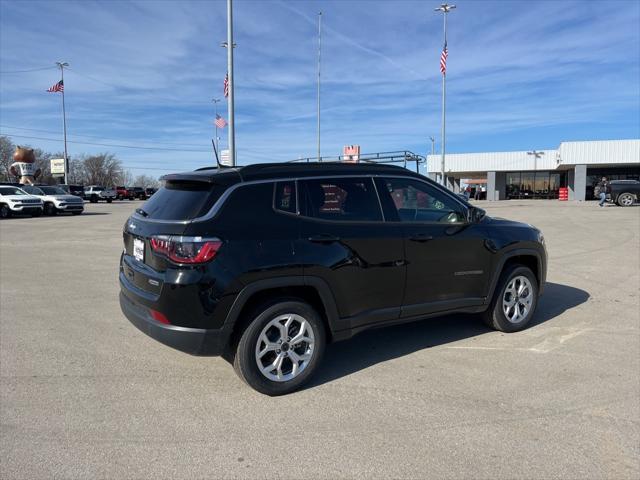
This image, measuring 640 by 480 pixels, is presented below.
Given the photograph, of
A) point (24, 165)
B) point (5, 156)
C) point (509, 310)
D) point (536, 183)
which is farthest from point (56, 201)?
point (5, 156)

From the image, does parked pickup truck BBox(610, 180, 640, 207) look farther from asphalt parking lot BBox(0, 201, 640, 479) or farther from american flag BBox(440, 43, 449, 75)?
asphalt parking lot BBox(0, 201, 640, 479)

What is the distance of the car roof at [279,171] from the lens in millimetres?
4016

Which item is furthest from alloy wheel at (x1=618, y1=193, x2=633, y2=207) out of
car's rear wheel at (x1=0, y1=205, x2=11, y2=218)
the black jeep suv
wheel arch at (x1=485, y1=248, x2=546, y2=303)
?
car's rear wheel at (x1=0, y1=205, x2=11, y2=218)

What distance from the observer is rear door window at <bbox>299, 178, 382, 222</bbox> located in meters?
4.19

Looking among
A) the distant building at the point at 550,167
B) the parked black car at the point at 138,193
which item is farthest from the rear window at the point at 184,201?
the parked black car at the point at 138,193

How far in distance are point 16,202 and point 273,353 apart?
86.5ft

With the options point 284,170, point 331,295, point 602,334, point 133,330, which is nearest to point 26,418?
point 133,330

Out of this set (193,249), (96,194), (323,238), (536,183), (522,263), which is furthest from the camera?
(536,183)

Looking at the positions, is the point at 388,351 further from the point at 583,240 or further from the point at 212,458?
the point at 583,240

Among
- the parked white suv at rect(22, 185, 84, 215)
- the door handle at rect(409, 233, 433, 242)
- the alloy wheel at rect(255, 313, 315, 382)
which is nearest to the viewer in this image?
the alloy wheel at rect(255, 313, 315, 382)

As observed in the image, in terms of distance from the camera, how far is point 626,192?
101 ft

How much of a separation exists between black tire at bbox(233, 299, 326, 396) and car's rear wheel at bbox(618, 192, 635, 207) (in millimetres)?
33010

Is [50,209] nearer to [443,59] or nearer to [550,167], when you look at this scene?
[443,59]

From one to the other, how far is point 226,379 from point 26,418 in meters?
1.49
